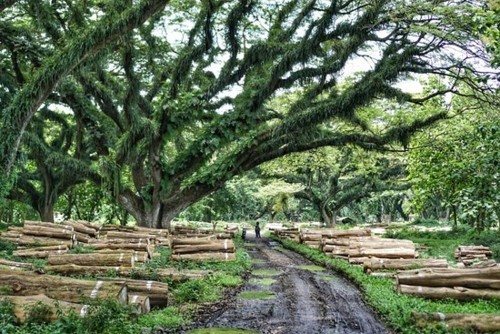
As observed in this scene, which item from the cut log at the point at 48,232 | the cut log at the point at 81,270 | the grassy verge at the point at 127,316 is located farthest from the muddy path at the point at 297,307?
the cut log at the point at 48,232

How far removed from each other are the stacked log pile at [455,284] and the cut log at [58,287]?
651cm

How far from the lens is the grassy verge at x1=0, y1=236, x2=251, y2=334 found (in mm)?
6457

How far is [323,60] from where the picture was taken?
758 inches

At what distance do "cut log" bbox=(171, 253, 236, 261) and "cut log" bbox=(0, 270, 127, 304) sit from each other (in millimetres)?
6927

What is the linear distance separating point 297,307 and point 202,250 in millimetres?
6426

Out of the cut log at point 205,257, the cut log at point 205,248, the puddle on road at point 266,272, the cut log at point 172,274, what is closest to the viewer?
the cut log at point 172,274

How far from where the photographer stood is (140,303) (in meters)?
8.47

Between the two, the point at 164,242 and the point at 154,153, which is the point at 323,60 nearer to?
the point at 154,153

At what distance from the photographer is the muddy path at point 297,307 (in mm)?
8336

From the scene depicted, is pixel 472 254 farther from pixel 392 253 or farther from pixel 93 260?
pixel 93 260

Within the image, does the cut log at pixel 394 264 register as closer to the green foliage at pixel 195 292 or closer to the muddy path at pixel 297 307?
the muddy path at pixel 297 307

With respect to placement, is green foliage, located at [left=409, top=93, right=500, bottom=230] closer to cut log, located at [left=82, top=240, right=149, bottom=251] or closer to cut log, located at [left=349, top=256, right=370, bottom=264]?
cut log, located at [left=349, top=256, right=370, bottom=264]

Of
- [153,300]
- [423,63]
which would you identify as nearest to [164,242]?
[153,300]

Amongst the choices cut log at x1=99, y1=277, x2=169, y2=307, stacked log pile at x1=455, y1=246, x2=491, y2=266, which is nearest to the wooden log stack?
stacked log pile at x1=455, y1=246, x2=491, y2=266
